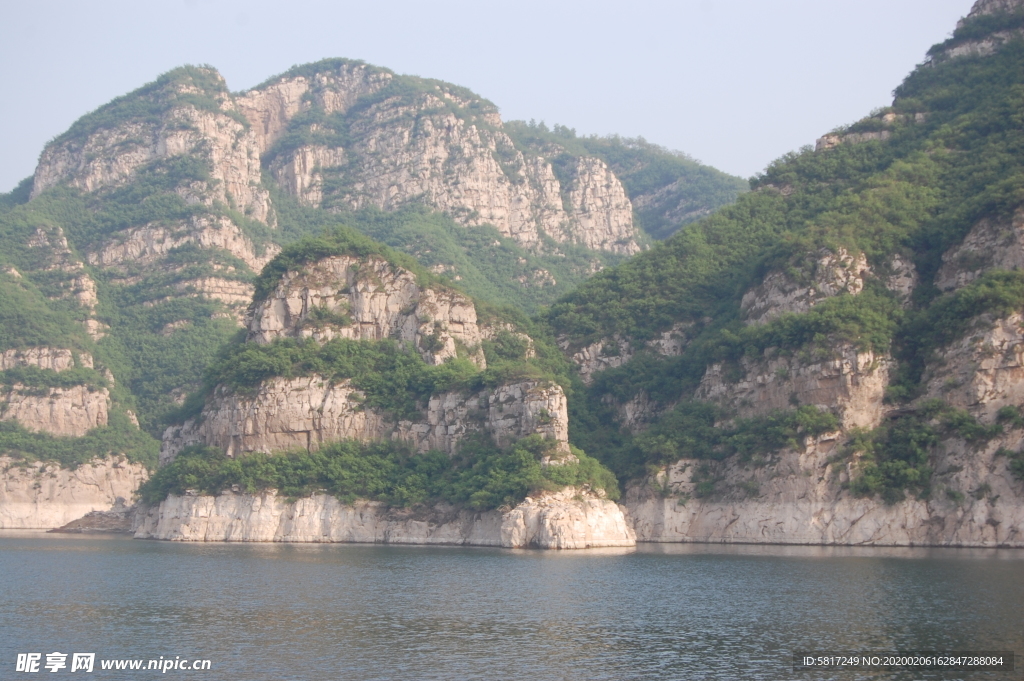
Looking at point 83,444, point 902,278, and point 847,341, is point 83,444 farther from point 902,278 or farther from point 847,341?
point 902,278

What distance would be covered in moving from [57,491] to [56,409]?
1184 centimetres

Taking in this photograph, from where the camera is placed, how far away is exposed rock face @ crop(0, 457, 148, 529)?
132 m

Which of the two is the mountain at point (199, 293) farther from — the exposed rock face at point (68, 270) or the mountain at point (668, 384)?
the mountain at point (668, 384)

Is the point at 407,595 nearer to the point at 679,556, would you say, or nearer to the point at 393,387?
the point at 679,556

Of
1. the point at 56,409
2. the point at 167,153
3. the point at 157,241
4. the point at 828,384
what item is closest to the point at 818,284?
the point at 828,384

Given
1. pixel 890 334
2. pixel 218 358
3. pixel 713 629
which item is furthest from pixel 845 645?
pixel 218 358

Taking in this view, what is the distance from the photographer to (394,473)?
9838cm

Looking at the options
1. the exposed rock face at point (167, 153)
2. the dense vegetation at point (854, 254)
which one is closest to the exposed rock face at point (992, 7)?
the dense vegetation at point (854, 254)

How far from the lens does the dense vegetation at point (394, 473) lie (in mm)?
90312

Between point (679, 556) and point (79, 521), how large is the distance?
75.4 m

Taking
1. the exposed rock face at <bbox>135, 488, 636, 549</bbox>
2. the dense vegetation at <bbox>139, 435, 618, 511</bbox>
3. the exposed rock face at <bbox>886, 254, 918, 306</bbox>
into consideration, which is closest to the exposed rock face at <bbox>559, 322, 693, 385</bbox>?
the exposed rock face at <bbox>886, 254, 918, 306</bbox>

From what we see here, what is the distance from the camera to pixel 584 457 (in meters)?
93.8

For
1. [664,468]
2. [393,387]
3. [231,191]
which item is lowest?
[664,468]

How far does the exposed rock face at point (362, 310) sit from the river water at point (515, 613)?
35.6 meters
